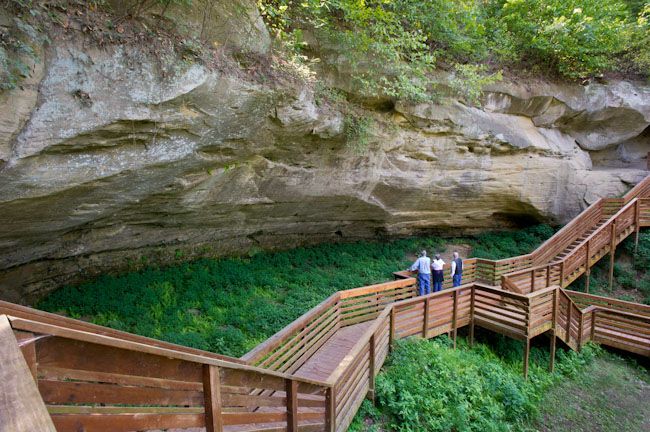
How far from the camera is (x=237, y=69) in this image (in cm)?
657

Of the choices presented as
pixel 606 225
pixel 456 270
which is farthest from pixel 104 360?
pixel 606 225

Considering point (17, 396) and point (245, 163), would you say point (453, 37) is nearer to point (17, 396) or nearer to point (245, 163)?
point (245, 163)

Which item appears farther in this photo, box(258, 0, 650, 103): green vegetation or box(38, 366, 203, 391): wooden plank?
box(258, 0, 650, 103): green vegetation

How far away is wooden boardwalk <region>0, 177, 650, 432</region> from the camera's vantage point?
1.52m

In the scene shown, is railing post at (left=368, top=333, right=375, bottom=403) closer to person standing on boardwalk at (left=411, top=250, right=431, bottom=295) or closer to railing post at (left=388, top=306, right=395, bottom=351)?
railing post at (left=388, top=306, right=395, bottom=351)

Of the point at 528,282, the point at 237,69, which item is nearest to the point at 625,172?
the point at 528,282

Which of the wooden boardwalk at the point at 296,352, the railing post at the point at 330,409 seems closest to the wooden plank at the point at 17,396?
the wooden boardwalk at the point at 296,352

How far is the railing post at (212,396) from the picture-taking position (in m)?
2.39

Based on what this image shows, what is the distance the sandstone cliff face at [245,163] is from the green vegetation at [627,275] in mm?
2426

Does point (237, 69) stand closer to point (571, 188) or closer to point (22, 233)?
point (22, 233)

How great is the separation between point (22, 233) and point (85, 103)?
11.2 ft

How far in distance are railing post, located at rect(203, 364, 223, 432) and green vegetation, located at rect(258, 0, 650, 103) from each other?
6718 millimetres

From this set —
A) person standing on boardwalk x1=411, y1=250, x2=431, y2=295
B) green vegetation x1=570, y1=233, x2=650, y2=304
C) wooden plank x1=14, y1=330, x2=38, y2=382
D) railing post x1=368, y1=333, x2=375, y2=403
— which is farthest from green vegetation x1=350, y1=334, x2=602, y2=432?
green vegetation x1=570, y1=233, x2=650, y2=304

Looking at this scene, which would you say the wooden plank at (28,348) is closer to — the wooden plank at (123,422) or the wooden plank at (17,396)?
the wooden plank at (17,396)
